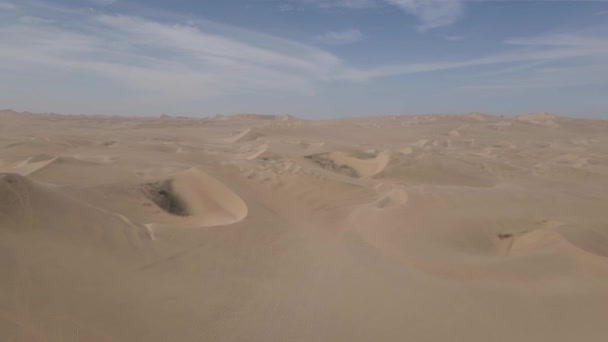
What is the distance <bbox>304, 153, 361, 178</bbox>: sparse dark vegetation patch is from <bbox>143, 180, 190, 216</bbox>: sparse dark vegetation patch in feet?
14.1

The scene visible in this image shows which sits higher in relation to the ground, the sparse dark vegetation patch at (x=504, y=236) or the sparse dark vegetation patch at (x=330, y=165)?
the sparse dark vegetation patch at (x=330, y=165)

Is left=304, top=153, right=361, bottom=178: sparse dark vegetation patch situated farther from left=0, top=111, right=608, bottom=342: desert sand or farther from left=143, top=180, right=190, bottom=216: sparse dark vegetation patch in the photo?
left=143, top=180, right=190, bottom=216: sparse dark vegetation patch

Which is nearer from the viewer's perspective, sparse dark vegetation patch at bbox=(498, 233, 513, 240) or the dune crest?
sparse dark vegetation patch at bbox=(498, 233, 513, 240)

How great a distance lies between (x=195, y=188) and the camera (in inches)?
264

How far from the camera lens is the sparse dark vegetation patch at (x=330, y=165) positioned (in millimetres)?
9837

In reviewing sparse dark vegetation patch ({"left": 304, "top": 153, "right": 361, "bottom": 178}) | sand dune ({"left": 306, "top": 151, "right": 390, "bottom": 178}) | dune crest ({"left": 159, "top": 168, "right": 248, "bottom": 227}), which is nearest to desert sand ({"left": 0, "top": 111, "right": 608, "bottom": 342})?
dune crest ({"left": 159, "top": 168, "right": 248, "bottom": 227})

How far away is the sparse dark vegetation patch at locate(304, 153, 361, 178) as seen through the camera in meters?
9.84

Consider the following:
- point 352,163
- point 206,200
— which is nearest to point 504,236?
point 206,200

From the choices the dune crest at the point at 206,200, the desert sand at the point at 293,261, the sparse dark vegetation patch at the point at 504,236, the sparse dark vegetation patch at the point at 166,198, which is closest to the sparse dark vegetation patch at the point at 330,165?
the desert sand at the point at 293,261

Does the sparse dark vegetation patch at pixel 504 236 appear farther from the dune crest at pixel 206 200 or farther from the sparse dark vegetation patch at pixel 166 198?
the sparse dark vegetation patch at pixel 166 198

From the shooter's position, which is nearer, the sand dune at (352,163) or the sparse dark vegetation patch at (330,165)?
the sand dune at (352,163)

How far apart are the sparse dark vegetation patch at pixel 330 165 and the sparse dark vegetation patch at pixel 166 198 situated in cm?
430

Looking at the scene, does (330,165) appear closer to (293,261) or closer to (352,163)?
(352,163)

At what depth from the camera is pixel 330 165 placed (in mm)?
10180
